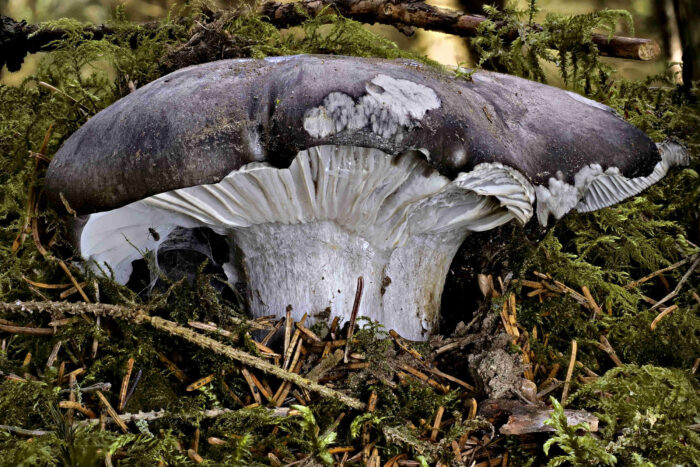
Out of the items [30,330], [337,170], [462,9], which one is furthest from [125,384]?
[462,9]

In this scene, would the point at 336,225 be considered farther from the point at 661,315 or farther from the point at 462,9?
the point at 462,9

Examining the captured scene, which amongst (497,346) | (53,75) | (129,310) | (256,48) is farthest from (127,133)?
(53,75)

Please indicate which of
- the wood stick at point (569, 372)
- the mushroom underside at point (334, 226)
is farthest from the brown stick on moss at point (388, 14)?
the wood stick at point (569, 372)

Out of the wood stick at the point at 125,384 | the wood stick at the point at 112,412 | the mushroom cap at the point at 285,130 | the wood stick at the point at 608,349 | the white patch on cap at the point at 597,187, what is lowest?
the wood stick at the point at 608,349

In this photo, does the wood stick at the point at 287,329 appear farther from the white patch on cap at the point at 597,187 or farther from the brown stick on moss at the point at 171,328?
the white patch on cap at the point at 597,187

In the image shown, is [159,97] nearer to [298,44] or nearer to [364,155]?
[364,155]

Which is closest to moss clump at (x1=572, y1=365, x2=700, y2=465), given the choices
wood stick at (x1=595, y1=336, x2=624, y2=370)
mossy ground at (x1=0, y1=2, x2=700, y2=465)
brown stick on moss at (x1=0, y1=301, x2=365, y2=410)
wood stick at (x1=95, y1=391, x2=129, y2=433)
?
mossy ground at (x1=0, y1=2, x2=700, y2=465)
